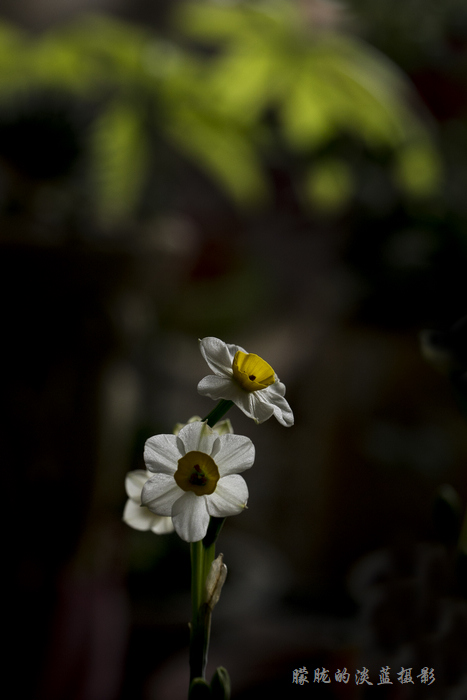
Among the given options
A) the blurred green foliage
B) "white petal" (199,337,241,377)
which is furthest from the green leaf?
"white petal" (199,337,241,377)

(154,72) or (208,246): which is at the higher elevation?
→ (208,246)

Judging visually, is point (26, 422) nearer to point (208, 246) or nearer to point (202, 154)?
point (202, 154)

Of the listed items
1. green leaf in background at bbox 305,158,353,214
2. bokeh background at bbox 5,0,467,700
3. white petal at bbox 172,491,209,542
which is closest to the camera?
white petal at bbox 172,491,209,542

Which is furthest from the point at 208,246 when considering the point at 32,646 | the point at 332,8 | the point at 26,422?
the point at 32,646

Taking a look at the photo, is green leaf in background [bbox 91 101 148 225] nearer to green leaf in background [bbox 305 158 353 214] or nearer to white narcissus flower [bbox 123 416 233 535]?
green leaf in background [bbox 305 158 353 214]

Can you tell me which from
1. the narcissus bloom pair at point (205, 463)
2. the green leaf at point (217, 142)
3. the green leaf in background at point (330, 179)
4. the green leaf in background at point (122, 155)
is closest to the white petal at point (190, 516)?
the narcissus bloom pair at point (205, 463)

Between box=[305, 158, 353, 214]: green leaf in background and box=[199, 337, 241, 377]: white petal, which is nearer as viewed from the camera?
box=[199, 337, 241, 377]: white petal

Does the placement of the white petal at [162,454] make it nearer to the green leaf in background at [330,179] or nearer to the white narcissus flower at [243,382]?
the white narcissus flower at [243,382]

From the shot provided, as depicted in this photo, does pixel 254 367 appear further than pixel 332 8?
No
